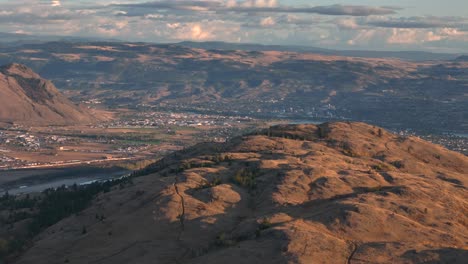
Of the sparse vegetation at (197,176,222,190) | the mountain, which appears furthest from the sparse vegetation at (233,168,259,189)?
the sparse vegetation at (197,176,222,190)

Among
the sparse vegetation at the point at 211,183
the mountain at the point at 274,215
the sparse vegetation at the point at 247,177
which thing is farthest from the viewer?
the sparse vegetation at the point at 247,177

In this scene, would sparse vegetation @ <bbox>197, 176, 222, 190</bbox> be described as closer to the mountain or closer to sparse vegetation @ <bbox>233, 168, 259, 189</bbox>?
the mountain

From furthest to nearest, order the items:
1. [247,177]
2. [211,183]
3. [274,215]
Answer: [247,177]
[211,183]
[274,215]

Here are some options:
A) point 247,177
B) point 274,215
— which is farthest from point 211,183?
point 274,215

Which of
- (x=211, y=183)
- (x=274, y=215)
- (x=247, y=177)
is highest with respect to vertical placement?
(x=274, y=215)

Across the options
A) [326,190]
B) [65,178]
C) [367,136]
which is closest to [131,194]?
[326,190]

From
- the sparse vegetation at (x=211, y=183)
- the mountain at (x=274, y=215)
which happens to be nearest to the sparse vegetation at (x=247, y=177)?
the mountain at (x=274, y=215)

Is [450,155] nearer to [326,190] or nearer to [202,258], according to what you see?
[326,190]

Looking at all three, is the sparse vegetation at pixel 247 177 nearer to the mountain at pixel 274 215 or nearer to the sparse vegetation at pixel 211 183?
the mountain at pixel 274 215

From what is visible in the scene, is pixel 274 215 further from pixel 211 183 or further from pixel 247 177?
pixel 247 177
